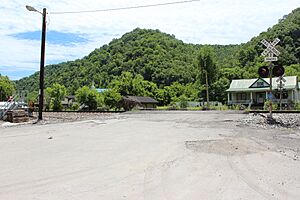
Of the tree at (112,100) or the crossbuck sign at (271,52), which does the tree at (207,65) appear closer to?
the tree at (112,100)

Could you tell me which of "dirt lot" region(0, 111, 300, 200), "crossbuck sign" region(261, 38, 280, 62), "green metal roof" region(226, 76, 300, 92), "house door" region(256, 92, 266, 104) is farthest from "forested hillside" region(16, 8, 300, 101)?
"dirt lot" region(0, 111, 300, 200)

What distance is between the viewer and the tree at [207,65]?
67250mm

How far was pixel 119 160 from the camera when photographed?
665 cm

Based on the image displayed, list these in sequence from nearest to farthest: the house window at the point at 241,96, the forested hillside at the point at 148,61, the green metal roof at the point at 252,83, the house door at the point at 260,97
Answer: the green metal roof at the point at 252,83, the house door at the point at 260,97, the house window at the point at 241,96, the forested hillside at the point at 148,61

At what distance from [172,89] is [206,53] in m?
23.0

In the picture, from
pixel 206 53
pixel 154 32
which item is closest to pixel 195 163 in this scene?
pixel 206 53

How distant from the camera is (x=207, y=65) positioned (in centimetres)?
6856

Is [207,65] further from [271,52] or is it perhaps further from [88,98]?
[271,52]

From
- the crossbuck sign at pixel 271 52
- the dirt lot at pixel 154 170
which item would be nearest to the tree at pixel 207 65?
the crossbuck sign at pixel 271 52

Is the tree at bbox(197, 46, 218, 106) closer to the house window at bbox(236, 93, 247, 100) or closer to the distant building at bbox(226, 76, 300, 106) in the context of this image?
the distant building at bbox(226, 76, 300, 106)

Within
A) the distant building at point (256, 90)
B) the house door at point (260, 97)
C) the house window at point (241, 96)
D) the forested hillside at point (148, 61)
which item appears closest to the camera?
the distant building at point (256, 90)

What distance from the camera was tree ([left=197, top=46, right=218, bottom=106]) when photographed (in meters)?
67.2

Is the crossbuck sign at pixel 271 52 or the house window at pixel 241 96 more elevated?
the crossbuck sign at pixel 271 52

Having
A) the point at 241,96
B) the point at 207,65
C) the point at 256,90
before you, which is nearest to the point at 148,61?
the point at 207,65
